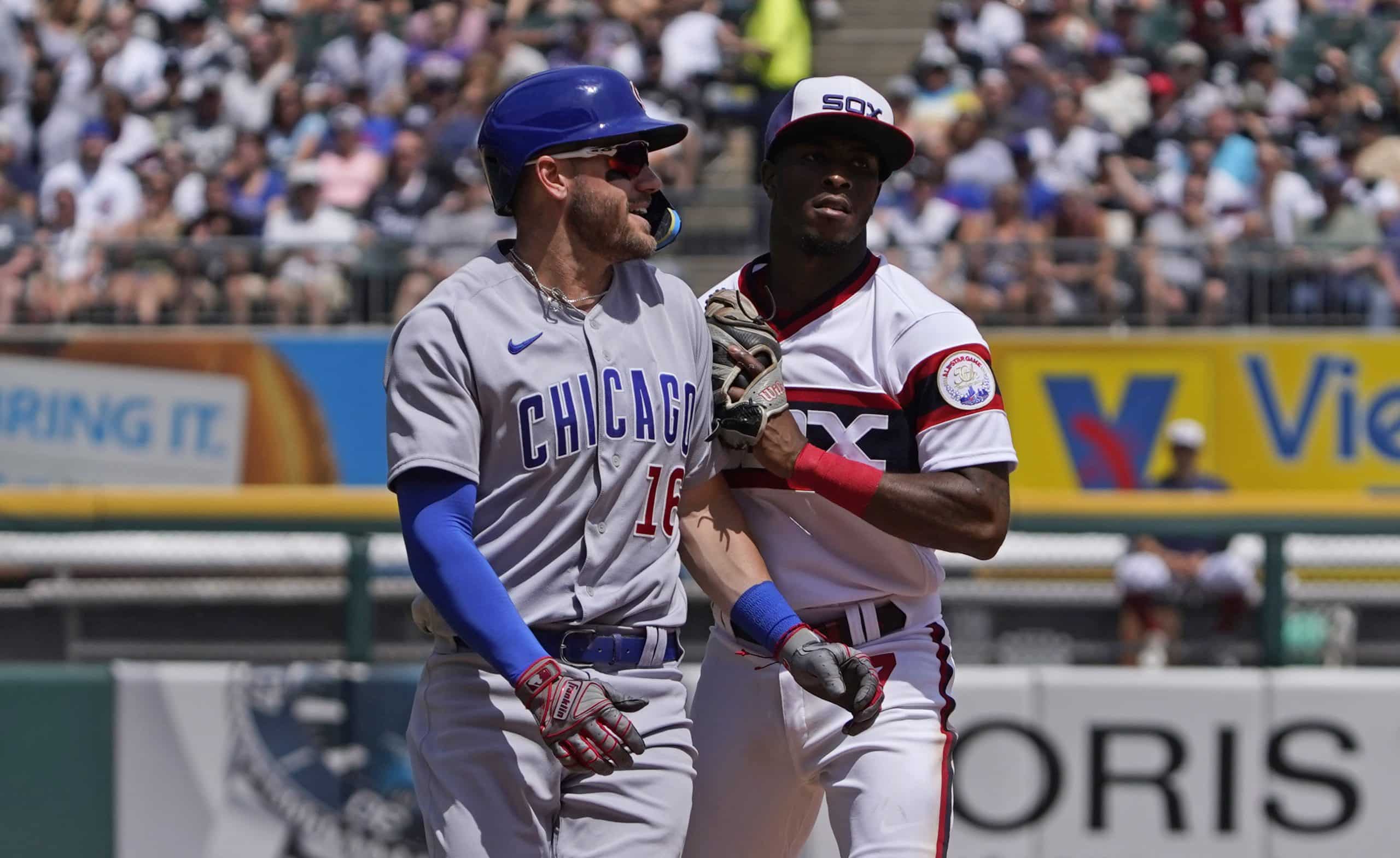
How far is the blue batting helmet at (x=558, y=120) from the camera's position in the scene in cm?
318

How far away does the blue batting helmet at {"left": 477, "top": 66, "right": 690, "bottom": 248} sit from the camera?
10.4ft

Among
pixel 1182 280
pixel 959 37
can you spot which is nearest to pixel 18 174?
pixel 959 37

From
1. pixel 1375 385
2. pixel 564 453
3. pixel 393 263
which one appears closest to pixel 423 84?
pixel 393 263

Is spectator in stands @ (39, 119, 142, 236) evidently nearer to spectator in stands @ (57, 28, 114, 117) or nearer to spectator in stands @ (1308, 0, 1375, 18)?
spectator in stands @ (57, 28, 114, 117)

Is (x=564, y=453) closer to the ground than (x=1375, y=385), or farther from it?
farther from it

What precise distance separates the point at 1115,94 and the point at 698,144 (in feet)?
8.61

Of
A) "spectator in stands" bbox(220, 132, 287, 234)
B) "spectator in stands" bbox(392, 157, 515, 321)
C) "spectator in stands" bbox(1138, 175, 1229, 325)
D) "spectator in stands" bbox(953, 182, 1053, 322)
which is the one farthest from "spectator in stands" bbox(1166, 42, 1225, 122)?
"spectator in stands" bbox(220, 132, 287, 234)

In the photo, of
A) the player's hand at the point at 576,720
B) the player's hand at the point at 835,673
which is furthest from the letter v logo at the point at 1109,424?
the player's hand at the point at 576,720

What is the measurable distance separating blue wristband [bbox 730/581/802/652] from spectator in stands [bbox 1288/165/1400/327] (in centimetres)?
733

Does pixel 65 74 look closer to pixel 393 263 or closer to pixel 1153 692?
pixel 393 263

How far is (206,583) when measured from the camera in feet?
19.3

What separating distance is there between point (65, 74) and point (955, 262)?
23.5ft

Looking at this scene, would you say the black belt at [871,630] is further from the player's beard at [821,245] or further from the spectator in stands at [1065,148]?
the spectator in stands at [1065,148]

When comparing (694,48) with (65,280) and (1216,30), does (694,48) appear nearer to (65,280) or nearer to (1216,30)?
(1216,30)
